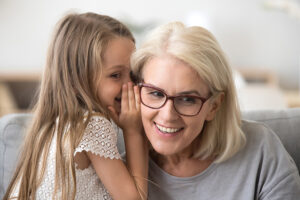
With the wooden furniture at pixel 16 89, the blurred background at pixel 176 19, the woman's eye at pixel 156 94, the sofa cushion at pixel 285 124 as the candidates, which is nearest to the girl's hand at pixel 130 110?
the woman's eye at pixel 156 94

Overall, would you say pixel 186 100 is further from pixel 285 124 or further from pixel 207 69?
pixel 285 124

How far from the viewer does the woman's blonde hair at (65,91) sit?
5.05ft

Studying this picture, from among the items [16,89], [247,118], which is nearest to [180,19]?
[16,89]

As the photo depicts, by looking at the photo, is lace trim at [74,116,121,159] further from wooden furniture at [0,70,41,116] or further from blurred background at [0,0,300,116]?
blurred background at [0,0,300,116]

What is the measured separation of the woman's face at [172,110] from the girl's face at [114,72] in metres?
0.19

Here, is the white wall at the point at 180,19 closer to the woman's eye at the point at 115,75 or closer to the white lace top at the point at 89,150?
the woman's eye at the point at 115,75

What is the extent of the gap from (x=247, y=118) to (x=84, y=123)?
75cm

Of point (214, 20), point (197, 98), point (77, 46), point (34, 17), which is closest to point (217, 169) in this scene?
point (197, 98)

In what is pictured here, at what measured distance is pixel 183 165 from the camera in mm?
1602

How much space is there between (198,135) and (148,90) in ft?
1.03

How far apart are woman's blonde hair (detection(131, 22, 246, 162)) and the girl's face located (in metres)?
0.11

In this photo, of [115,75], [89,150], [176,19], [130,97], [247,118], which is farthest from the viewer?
[176,19]

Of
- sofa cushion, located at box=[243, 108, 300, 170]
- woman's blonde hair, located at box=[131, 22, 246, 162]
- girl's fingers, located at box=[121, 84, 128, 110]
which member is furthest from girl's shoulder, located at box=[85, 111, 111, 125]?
sofa cushion, located at box=[243, 108, 300, 170]

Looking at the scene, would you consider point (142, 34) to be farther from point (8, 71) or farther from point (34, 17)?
point (8, 71)
